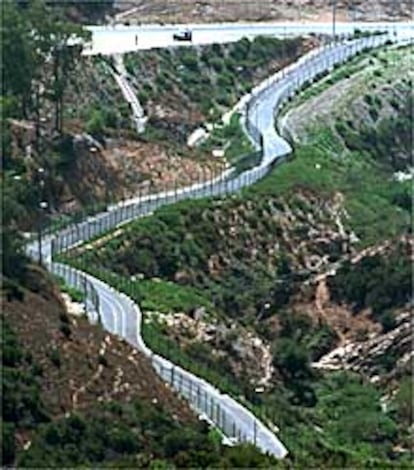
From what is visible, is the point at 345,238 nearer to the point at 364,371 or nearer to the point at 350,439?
the point at 364,371

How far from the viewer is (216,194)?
88500 millimetres

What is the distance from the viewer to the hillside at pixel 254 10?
13075 cm

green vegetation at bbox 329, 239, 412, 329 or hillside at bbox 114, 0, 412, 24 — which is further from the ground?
hillside at bbox 114, 0, 412, 24

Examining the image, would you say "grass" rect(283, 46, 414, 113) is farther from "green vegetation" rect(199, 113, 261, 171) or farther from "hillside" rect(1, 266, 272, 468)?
"hillside" rect(1, 266, 272, 468)

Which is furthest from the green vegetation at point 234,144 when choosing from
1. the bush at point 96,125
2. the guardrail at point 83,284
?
the guardrail at point 83,284

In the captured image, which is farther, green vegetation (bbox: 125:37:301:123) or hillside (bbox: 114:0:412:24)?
hillside (bbox: 114:0:412:24)

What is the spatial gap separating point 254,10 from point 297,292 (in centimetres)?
5994

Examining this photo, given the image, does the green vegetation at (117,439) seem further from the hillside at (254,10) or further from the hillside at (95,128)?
the hillside at (254,10)

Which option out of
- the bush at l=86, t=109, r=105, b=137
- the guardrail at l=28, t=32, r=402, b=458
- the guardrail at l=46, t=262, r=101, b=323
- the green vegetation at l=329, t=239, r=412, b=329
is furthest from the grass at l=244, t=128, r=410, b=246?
the guardrail at l=46, t=262, r=101, b=323

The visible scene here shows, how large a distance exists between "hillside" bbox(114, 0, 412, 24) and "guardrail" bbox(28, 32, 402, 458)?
10.1 m

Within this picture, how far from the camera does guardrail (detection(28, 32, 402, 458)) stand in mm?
56969

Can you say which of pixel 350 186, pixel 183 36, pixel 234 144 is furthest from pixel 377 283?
pixel 183 36

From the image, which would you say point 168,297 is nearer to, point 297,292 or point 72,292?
point 72,292

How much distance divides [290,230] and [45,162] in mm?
11338
